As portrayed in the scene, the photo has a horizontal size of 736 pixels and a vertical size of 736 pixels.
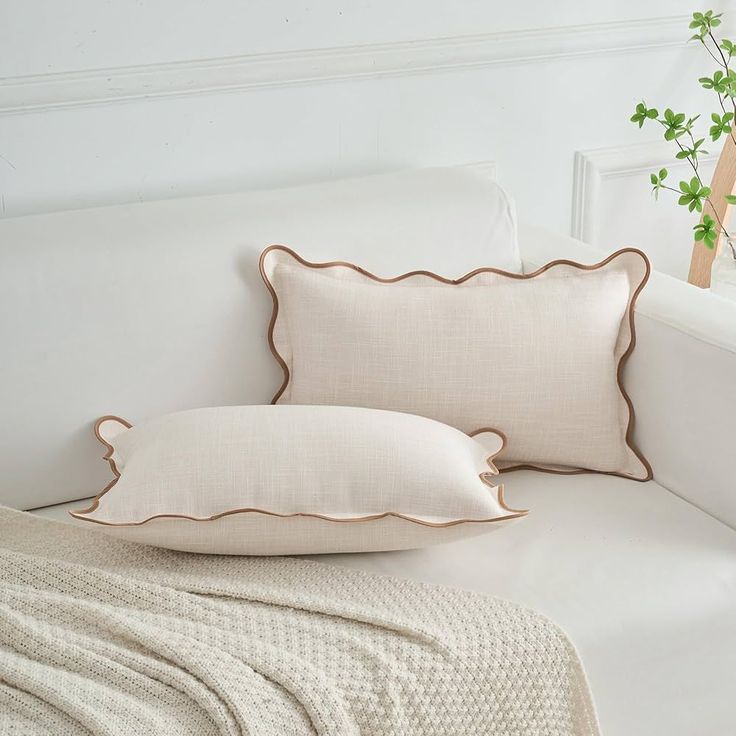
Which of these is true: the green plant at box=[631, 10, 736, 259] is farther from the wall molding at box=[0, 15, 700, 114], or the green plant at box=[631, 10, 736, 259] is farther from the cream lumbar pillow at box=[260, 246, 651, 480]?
the cream lumbar pillow at box=[260, 246, 651, 480]

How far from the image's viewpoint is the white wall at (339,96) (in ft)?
5.15

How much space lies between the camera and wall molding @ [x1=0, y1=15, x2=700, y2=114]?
61.2 inches

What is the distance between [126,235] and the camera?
55.5 inches

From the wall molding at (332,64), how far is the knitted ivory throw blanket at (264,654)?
0.76 m

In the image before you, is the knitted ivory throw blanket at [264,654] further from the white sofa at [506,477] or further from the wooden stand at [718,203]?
the wooden stand at [718,203]

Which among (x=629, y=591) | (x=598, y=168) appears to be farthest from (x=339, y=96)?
(x=629, y=591)

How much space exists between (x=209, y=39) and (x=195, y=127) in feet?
0.48

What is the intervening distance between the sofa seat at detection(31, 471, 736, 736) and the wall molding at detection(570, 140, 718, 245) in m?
0.90

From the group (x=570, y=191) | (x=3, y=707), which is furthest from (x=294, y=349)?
(x=570, y=191)

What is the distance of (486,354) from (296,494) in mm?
379

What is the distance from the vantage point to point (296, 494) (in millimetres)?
1141

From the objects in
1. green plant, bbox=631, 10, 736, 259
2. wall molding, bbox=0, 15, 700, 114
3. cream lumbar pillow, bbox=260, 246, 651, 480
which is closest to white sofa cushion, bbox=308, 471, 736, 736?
cream lumbar pillow, bbox=260, 246, 651, 480

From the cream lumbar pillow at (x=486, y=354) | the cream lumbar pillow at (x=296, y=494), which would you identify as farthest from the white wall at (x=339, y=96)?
the cream lumbar pillow at (x=296, y=494)

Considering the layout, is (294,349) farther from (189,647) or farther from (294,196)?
(189,647)
